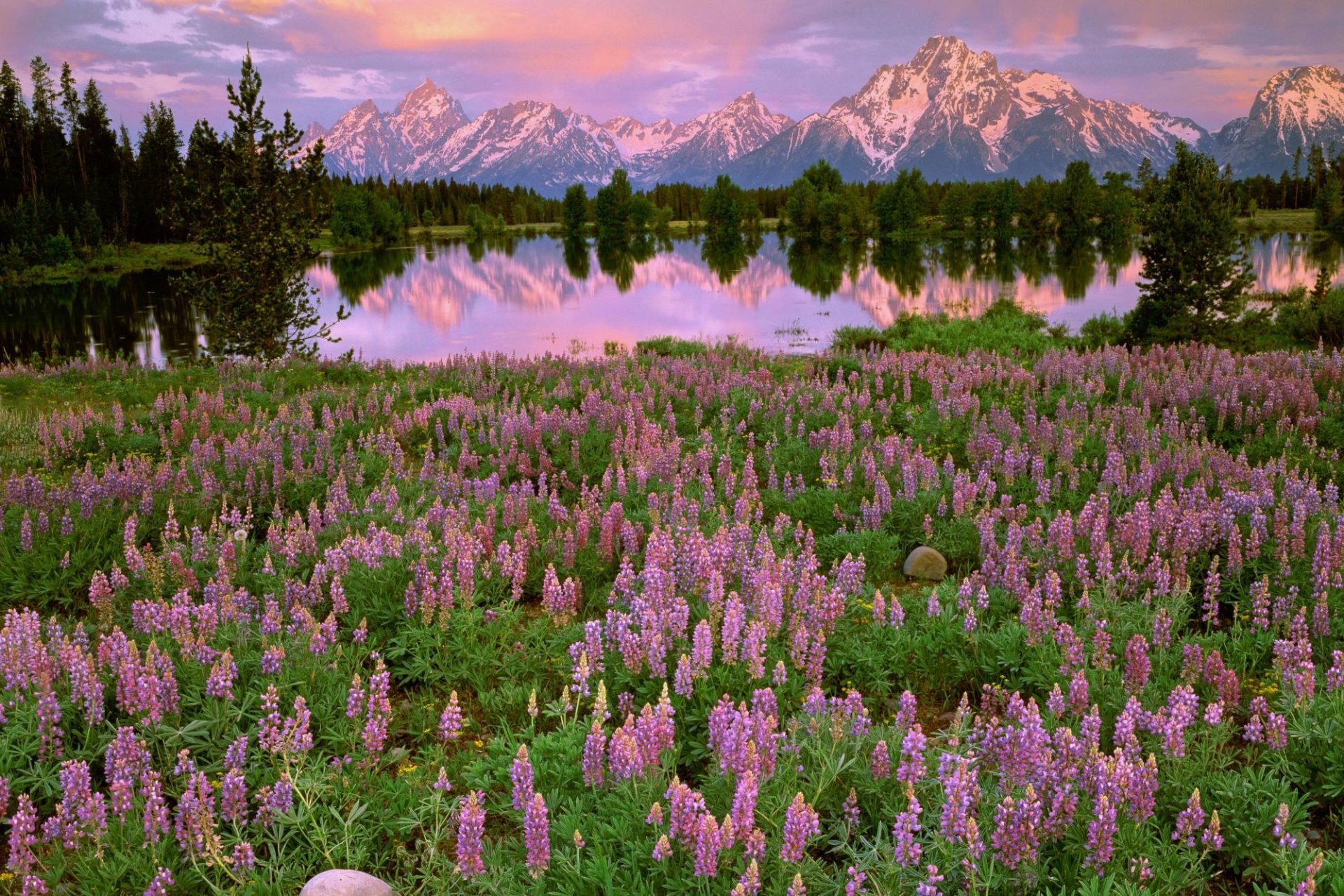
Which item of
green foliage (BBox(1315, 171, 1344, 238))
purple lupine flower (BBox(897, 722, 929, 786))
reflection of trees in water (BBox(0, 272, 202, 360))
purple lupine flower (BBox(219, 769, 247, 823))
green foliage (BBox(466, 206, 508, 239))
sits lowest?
purple lupine flower (BBox(219, 769, 247, 823))

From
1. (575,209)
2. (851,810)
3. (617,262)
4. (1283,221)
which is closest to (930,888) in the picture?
(851,810)

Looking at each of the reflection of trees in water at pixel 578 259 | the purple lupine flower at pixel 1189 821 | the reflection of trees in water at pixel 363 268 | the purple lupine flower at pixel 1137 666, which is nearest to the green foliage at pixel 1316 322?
the purple lupine flower at pixel 1137 666

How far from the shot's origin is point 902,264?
78.9m

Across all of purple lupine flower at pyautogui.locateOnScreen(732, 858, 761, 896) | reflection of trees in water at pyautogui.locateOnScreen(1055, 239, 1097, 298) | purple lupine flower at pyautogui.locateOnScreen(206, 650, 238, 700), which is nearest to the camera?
purple lupine flower at pyautogui.locateOnScreen(732, 858, 761, 896)

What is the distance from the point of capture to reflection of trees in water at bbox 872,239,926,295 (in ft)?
198

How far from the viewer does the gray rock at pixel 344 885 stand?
13.3 feet

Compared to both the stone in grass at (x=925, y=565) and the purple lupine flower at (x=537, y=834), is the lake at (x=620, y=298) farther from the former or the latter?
the purple lupine flower at (x=537, y=834)

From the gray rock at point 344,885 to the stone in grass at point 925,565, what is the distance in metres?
5.90

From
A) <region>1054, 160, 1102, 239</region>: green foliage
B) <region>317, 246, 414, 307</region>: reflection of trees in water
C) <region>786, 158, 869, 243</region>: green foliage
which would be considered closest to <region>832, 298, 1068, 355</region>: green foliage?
<region>317, 246, 414, 307</region>: reflection of trees in water

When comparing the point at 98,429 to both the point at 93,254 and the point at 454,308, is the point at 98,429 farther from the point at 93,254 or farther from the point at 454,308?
the point at 93,254

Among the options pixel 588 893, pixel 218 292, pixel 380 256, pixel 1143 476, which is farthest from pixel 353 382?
pixel 380 256

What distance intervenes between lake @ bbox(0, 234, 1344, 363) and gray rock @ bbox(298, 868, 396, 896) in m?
20.4

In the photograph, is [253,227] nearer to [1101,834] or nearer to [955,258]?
[1101,834]

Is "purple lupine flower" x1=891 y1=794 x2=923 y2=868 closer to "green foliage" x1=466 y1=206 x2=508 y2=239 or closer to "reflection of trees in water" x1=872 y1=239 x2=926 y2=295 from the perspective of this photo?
"reflection of trees in water" x1=872 y1=239 x2=926 y2=295
